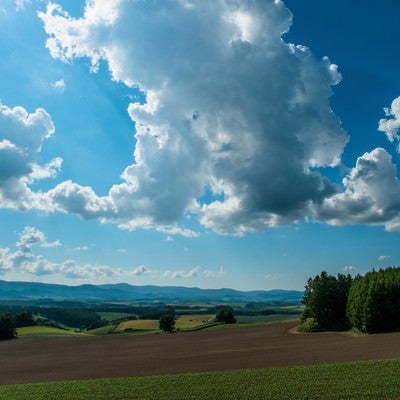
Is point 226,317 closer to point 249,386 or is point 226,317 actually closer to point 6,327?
point 6,327

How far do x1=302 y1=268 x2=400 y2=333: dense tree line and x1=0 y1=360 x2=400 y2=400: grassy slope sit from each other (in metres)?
35.8

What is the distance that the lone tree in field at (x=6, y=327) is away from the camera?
122000 mm

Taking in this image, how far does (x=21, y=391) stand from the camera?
3806cm

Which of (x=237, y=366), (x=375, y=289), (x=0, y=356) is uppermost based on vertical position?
(x=375, y=289)

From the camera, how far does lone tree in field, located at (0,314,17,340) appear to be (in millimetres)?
122000

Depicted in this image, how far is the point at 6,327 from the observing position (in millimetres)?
122812

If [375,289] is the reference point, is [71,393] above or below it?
below

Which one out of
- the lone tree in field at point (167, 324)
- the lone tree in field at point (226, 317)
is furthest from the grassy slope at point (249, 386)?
the lone tree in field at point (226, 317)

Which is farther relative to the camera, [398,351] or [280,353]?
[280,353]

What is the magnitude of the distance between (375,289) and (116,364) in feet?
133

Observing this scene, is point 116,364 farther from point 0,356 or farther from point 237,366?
point 0,356

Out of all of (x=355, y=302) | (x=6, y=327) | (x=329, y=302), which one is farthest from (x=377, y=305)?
(x=6, y=327)

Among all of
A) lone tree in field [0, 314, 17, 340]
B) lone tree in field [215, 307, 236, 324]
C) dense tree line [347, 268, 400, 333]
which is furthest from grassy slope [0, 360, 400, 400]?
lone tree in field [215, 307, 236, 324]

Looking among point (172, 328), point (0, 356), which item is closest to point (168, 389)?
point (0, 356)
